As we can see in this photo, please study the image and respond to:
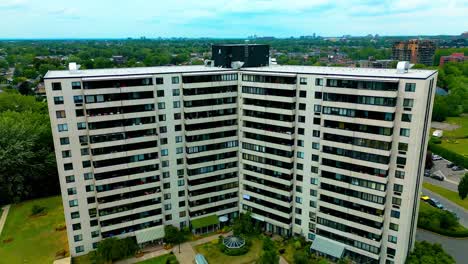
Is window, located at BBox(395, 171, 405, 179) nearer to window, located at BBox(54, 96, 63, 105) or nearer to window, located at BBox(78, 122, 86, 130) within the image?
window, located at BBox(78, 122, 86, 130)

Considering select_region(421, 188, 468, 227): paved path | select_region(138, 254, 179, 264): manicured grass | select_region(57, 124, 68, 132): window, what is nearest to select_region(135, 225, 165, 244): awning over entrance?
select_region(138, 254, 179, 264): manicured grass

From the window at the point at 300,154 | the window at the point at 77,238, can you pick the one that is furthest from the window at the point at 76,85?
the window at the point at 300,154

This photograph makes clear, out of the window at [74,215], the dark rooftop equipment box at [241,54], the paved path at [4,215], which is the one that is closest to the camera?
the window at [74,215]

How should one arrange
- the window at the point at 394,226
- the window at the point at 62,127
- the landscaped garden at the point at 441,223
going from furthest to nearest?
1. the landscaped garden at the point at 441,223
2. the window at the point at 62,127
3. the window at the point at 394,226

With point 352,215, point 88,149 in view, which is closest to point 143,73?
point 88,149

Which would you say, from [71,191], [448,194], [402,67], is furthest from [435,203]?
[71,191]

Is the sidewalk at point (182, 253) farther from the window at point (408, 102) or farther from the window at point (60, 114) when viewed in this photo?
the window at point (408, 102)

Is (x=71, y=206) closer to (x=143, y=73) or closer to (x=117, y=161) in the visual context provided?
(x=117, y=161)
